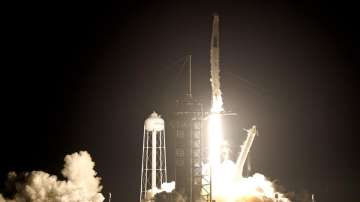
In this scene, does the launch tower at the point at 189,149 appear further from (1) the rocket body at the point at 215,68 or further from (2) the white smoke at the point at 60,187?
(2) the white smoke at the point at 60,187

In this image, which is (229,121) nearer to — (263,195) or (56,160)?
(263,195)

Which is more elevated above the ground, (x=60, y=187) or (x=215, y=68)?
(x=215, y=68)

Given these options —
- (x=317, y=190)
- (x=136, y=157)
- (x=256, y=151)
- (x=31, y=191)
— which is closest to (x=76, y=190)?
(x=31, y=191)

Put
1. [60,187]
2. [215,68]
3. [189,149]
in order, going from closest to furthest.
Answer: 1. [189,149]
2. [60,187]
3. [215,68]

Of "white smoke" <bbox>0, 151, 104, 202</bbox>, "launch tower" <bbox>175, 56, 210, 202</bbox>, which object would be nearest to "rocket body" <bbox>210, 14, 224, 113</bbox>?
"launch tower" <bbox>175, 56, 210, 202</bbox>

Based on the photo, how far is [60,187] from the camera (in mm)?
36531

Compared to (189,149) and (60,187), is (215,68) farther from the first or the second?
(60,187)

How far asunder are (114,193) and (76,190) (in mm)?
10462

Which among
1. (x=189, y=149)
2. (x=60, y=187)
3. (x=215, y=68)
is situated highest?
(x=215, y=68)

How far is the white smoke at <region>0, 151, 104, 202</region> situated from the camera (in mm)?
35938

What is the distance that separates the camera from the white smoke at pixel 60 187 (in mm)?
35938

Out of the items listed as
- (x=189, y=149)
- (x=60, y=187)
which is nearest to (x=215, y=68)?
(x=189, y=149)

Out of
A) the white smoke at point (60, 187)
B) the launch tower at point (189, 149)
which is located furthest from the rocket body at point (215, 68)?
the white smoke at point (60, 187)

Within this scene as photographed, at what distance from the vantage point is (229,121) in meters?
40.9
